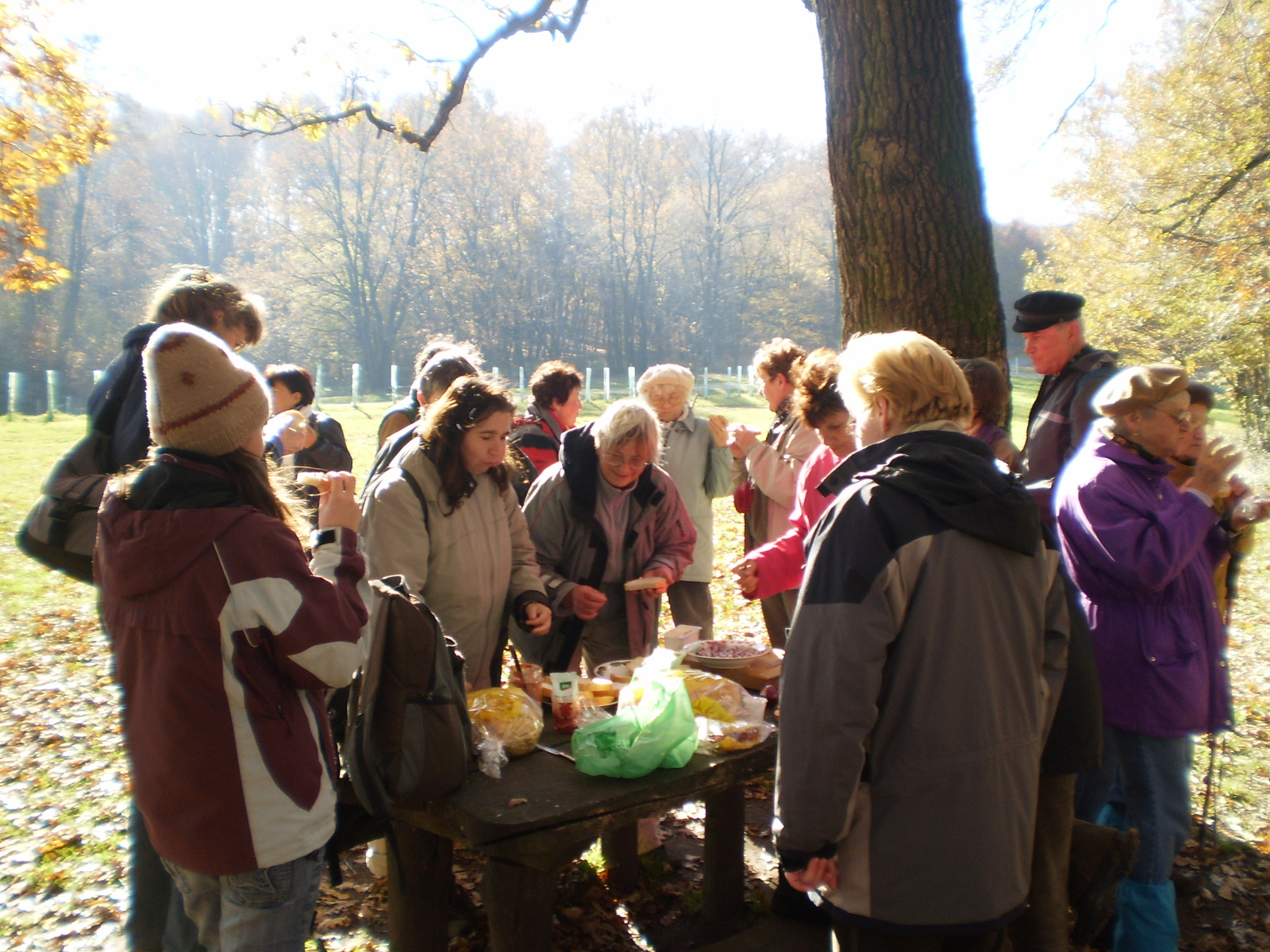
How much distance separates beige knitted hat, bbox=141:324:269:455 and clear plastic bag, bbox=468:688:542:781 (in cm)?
112

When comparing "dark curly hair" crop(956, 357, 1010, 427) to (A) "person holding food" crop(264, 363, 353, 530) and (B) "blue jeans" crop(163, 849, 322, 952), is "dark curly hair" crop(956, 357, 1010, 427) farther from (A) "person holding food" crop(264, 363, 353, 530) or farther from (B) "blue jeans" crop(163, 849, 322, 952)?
(A) "person holding food" crop(264, 363, 353, 530)

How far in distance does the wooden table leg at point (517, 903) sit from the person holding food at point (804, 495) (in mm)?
1342

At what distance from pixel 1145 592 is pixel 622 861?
2.25m

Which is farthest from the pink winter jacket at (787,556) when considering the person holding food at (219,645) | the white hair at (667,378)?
the person holding food at (219,645)

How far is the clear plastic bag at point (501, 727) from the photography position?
2.45m

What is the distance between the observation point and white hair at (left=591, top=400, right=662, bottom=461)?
3.56 m

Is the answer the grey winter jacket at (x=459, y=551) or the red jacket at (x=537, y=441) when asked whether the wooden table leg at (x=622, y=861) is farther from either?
the red jacket at (x=537, y=441)

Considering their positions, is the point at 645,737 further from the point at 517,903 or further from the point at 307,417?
the point at 307,417

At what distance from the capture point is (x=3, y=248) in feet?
39.0

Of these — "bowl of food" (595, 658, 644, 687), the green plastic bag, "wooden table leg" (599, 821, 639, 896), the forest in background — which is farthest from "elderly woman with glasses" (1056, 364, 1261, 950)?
the forest in background

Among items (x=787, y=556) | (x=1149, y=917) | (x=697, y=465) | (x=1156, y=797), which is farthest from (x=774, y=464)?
(x=1149, y=917)

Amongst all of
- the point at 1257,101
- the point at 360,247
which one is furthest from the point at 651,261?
the point at 1257,101

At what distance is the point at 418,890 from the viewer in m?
2.54

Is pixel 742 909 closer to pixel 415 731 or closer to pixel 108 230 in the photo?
pixel 415 731
